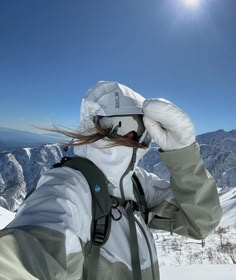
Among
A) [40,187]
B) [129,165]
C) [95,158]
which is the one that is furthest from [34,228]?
[129,165]

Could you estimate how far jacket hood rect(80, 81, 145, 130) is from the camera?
188 centimetres

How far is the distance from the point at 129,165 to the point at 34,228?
0.90 metres

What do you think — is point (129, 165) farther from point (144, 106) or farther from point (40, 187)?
point (40, 187)

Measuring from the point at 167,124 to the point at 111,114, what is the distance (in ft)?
1.23

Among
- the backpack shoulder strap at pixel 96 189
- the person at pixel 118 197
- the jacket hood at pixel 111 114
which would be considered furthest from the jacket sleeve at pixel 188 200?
the backpack shoulder strap at pixel 96 189

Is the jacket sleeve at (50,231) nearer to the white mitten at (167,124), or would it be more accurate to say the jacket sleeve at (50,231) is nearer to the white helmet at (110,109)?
the white helmet at (110,109)

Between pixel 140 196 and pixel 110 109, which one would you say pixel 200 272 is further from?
pixel 110 109

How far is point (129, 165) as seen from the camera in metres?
1.93

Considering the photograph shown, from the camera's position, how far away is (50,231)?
114cm

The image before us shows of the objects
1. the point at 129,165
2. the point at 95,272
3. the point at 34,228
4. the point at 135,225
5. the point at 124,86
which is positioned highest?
the point at 124,86

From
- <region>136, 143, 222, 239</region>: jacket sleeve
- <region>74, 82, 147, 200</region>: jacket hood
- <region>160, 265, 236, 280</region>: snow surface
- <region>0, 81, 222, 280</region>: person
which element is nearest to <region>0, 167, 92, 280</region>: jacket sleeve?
<region>0, 81, 222, 280</region>: person

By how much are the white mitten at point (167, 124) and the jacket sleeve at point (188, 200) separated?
0.20 feet

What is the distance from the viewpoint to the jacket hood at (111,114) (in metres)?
1.81

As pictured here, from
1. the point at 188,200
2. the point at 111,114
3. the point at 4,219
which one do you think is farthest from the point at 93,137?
the point at 4,219
